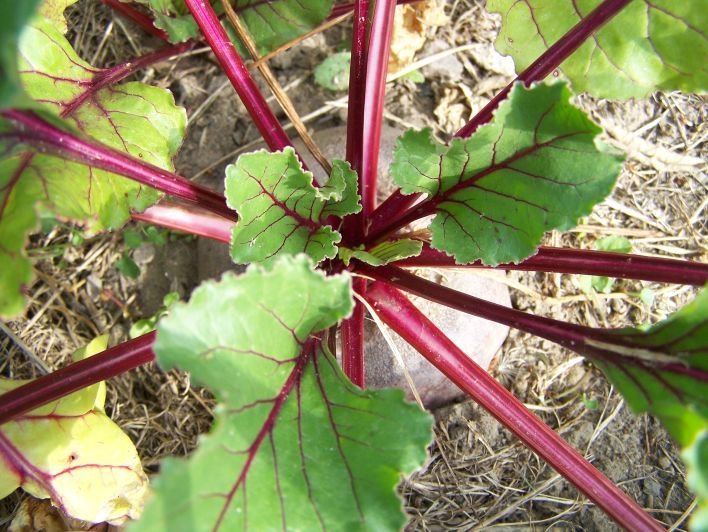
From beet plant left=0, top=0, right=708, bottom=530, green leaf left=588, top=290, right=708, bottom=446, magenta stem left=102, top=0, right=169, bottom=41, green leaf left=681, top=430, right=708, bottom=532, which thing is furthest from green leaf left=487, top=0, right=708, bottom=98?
magenta stem left=102, top=0, right=169, bottom=41

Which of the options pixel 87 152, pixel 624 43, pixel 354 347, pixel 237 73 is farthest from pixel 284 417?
pixel 624 43

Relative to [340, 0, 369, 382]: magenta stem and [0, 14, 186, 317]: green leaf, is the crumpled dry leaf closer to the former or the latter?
[340, 0, 369, 382]: magenta stem

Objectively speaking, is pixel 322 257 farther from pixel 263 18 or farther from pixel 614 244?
pixel 614 244

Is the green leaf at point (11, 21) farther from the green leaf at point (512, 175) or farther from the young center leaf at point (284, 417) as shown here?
the green leaf at point (512, 175)

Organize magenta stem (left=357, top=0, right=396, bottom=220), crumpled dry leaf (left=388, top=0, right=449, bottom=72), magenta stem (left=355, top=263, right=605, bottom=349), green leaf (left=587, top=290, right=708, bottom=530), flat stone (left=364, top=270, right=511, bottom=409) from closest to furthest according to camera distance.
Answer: green leaf (left=587, top=290, right=708, bottom=530), magenta stem (left=355, top=263, right=605, bottom=349), magenta stem (left=357, top=0, right=396, bottom=220), flat stone (left=364, top=270, right=511, bottom=409), crumpled dry leaf (left=388, top=0, right=449, bottom=72)

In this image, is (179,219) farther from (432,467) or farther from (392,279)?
(432,467)
